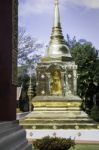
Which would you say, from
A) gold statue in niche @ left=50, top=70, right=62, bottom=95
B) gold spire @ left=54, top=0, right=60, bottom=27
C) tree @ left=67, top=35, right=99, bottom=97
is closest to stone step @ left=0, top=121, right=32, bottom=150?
gold statue in niche @ left=50, top=70, right=62, bottom=95

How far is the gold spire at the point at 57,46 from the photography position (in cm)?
3030

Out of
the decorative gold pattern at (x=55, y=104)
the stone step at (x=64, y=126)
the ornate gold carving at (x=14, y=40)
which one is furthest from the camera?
the decorative gold pattern at (x=55, y=104)

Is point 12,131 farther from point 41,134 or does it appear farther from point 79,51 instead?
point 79,51

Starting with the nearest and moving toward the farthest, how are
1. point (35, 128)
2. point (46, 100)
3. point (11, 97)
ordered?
point (11, 97) < point (35, 128) < point (46, 100)

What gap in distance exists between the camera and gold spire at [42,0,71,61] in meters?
30.3

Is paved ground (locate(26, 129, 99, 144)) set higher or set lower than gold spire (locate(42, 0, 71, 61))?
lower

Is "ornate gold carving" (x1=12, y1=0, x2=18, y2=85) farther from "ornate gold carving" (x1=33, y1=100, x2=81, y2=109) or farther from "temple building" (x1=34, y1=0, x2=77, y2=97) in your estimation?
"temple building" (x1=34, y1=0, x2=77, y2=97)

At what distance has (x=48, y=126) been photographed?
24.6m

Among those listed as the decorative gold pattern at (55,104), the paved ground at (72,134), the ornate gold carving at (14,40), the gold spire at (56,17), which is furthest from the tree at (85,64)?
the ornate gold carving at (14,40)

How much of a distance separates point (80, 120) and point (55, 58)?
652 centimetres

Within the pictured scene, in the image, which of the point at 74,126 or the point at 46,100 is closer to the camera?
the point at 74,126

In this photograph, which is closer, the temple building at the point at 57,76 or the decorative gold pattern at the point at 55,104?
the decorative gold pattern at the point at 55,104

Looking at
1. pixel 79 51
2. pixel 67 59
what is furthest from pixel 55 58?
pixel 79 51

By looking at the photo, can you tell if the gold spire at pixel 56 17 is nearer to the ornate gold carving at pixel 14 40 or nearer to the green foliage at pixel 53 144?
the green foliage at pixel 53 144
